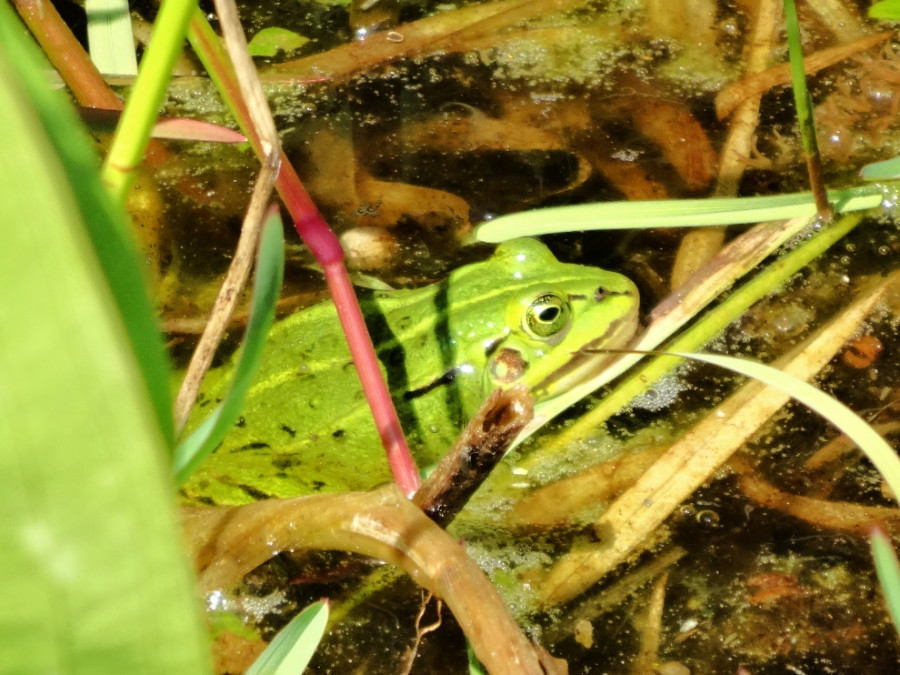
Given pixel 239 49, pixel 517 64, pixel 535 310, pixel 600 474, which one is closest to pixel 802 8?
pixel 517 64

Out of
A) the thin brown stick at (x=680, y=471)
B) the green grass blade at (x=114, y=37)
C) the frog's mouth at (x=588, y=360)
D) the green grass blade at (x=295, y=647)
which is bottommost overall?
the thin brown stick at (x=680, y=471)

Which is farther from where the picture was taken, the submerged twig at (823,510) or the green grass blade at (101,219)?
the submerged twig at (823,510)

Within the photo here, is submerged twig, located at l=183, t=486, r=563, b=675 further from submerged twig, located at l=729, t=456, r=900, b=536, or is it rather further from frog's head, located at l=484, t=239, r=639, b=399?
submerged twig, located at l=729, t=456, r=900, b=536

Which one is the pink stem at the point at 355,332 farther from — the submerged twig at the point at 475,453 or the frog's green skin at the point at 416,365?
the frog's green skin at the point at 416,365

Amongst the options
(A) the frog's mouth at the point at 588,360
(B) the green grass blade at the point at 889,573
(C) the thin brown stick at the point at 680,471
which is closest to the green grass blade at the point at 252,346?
(B) the green grass blade at the point at 889,573

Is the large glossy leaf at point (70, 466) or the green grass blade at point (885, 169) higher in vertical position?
the large glossy leaf at point (70, 466)

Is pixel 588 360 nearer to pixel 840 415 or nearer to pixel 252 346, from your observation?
pixel 840 415

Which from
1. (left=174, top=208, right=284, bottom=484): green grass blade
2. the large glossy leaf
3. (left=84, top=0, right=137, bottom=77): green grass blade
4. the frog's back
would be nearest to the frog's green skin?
the frog's back

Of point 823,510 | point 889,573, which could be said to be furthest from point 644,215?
point 823,510
